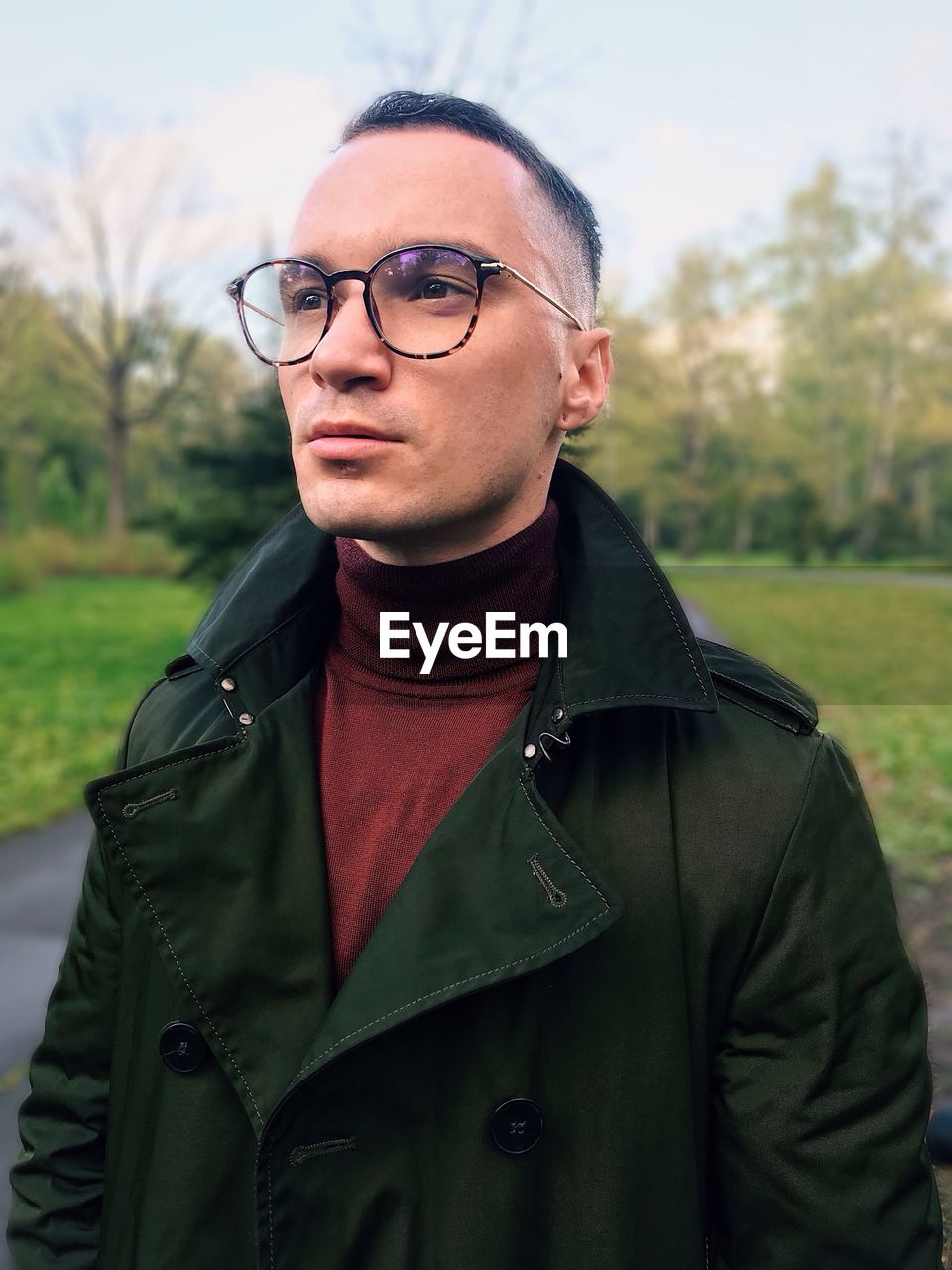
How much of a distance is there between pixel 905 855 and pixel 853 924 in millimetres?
Answer: 5733

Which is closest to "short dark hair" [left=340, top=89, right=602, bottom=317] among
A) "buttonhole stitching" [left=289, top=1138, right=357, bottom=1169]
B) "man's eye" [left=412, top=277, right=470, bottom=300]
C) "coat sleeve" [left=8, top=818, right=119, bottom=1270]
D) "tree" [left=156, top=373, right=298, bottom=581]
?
"man's eye" [left=412, top=277, right=470, bottom=300]

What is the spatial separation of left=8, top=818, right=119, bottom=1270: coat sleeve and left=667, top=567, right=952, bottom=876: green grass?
366 inches

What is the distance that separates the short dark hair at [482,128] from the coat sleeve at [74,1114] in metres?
1.16

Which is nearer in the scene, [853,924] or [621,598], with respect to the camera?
[853,924]

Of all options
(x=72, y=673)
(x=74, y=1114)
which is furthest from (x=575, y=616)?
(x=72, y=673)

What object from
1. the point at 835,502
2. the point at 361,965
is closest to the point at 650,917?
the point at 361,965

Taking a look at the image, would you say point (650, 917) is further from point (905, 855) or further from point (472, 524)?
point (905, 855)

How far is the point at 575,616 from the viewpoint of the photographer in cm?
150

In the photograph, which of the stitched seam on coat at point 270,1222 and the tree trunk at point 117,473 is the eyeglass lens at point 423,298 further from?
the tree trunk at point 117,473

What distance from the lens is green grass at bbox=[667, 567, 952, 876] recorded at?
11.7 m

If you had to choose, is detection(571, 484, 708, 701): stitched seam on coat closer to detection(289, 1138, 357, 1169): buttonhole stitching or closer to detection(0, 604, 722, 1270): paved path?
detection(289, 1138, 357, 1169): buttonhole stitching

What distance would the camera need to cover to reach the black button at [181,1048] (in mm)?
1395

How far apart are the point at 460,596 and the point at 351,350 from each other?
398 mm

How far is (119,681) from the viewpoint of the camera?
38.1 feet
